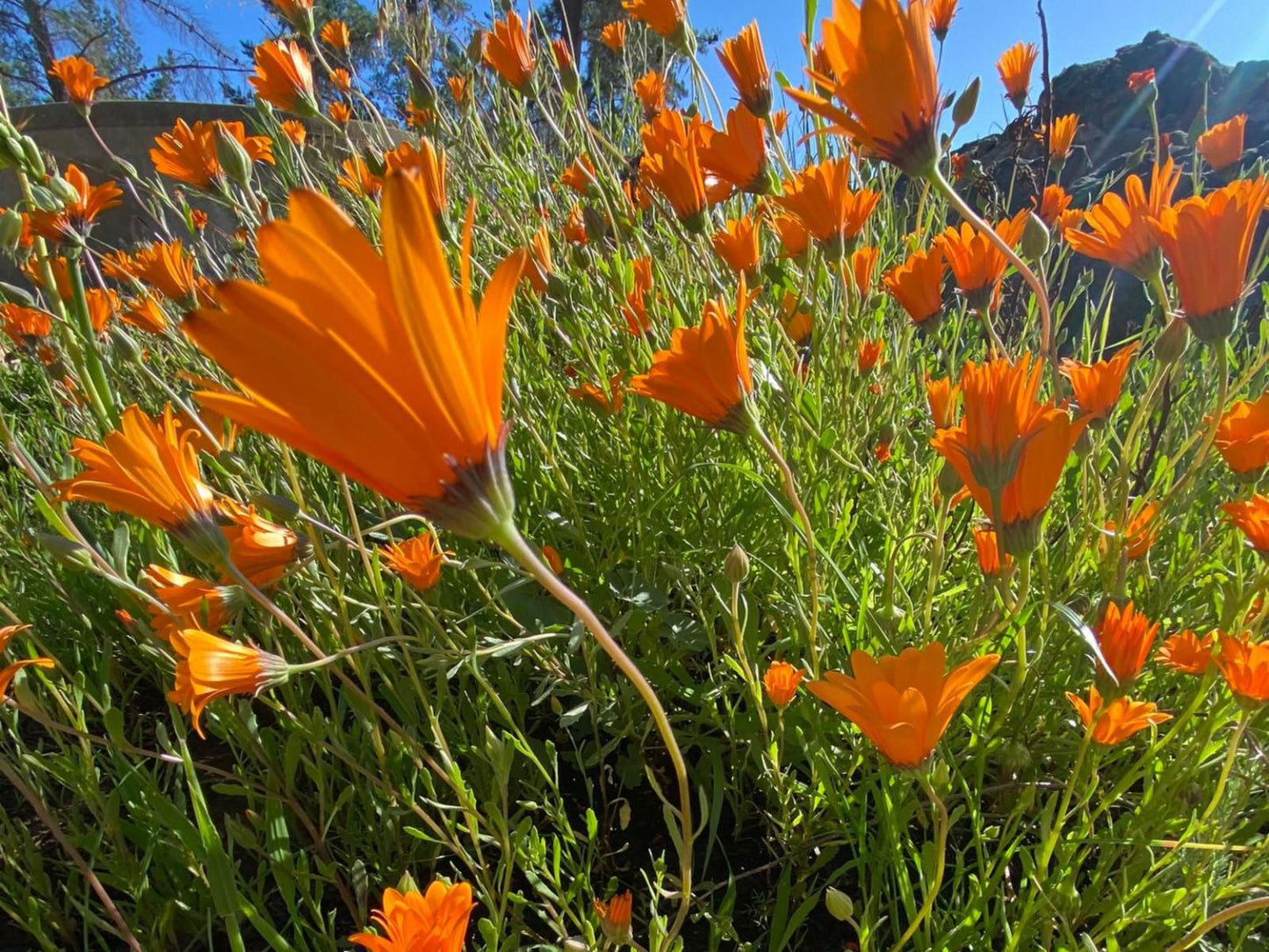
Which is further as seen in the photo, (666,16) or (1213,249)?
(666,16)

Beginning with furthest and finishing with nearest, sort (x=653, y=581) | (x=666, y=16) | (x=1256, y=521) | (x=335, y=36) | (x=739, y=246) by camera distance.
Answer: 1. (x=335, y=36)
2. (x=666, y=16)
3. (x=653, y=581)
4. (x=739, y=246)
5. (x=1256, y=521)

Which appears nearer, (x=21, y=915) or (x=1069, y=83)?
(x=21, y=915)

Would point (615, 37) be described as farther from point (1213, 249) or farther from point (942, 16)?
point (1213, 249)

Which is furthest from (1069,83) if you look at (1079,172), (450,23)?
(450,23)

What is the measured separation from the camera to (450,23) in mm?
4961

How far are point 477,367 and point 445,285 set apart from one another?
50mm

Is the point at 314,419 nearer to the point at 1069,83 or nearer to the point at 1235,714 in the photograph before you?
the point at 1235,714

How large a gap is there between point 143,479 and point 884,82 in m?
0.92

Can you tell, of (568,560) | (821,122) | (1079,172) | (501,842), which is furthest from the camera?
(1079,172)

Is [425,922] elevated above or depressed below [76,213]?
below

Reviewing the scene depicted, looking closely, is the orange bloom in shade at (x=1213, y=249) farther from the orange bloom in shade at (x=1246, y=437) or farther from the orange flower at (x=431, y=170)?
the orange flower at (x=431, y=170)

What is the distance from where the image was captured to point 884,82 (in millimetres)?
852

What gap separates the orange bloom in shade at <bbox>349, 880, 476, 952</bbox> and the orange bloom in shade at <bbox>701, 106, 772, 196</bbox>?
122 centimetres

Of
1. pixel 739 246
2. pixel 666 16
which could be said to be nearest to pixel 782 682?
pixel 739 246
